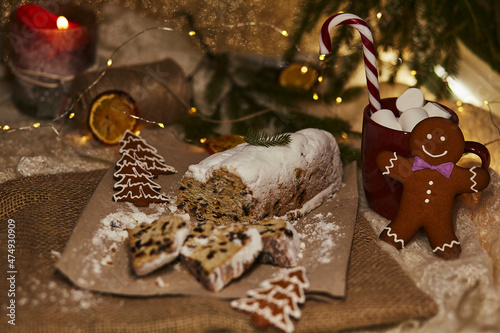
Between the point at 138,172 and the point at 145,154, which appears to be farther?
the point at 145,154

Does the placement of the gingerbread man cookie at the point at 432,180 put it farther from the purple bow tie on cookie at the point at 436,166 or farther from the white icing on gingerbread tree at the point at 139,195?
the white icing on gingerbread tree at the point at 139,195

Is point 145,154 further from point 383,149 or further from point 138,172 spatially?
point 383,149

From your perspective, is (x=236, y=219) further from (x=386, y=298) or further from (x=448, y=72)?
(x=448, y=72)

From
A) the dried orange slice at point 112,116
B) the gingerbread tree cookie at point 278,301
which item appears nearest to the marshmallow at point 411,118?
the gingerbread tree cookie at point 278,301

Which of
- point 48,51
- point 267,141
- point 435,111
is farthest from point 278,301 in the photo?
point 48,51

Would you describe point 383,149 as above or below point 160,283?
above

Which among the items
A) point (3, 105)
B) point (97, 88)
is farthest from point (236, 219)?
point (3, 105)

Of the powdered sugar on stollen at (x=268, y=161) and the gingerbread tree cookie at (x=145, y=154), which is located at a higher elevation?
the powdered sugar on stollen at (x=268, y=161)
